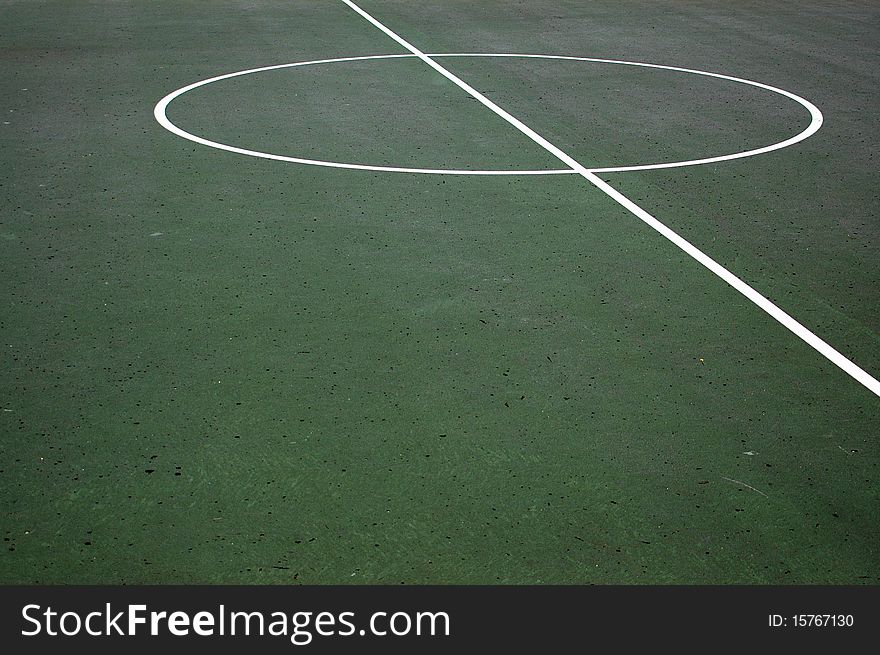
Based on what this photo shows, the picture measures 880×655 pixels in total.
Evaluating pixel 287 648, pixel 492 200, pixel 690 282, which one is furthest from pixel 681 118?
pixel 287 648

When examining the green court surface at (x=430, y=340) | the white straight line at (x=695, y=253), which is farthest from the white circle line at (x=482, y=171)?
the white straight line at (x=695, y=253)

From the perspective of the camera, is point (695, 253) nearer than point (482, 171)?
Yes

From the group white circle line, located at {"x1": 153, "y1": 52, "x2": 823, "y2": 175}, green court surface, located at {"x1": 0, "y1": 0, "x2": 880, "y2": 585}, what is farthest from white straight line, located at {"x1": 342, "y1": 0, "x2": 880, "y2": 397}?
white circle line, located at {"x1": 153, "y1": 52, "x2": 823, "y2": 175}

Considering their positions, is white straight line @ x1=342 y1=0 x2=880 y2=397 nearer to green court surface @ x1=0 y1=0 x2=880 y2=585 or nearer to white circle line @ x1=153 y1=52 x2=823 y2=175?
green court surface @ x1=0 y1=0 x2=880 y2=585

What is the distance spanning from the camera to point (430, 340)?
18.3 feet

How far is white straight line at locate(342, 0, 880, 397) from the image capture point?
5340 millimetres

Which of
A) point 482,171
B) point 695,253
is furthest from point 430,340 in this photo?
point 482,171

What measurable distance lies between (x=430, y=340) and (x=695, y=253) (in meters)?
1.96

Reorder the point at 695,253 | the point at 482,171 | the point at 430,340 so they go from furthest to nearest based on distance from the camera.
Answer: the point at 482,171 → the point at 695,253 → the point at 430,340

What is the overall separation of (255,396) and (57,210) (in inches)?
123

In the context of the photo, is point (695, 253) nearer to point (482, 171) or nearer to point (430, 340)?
point (430, 340)

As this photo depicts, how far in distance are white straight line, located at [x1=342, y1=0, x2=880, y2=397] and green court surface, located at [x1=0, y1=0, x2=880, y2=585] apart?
0.23 feet

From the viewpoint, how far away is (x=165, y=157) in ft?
28.4

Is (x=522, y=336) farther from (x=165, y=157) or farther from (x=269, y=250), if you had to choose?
(x=165, y=157)
